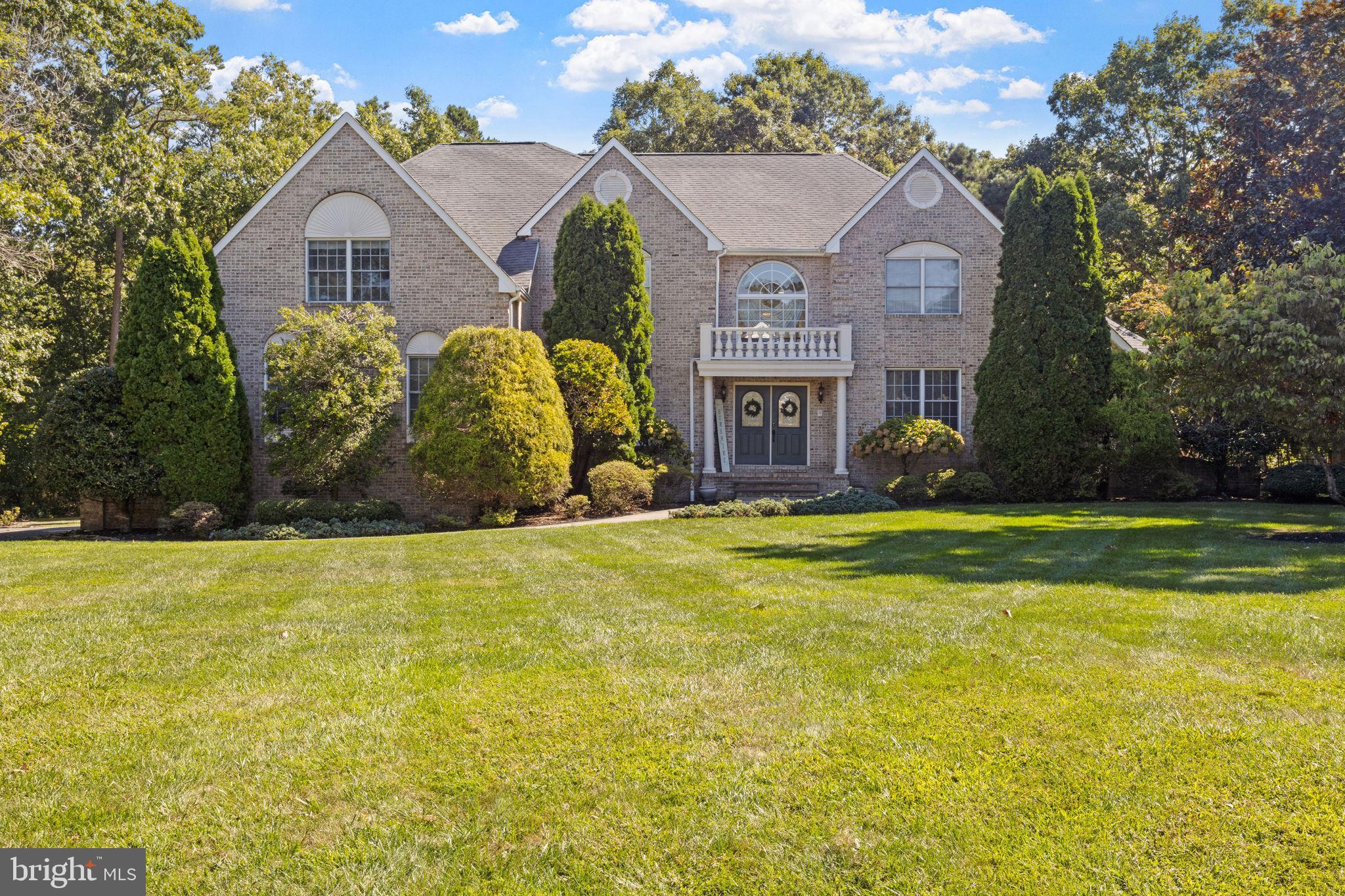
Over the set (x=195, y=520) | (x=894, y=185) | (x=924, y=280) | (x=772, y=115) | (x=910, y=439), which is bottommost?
(x=195, y=520)

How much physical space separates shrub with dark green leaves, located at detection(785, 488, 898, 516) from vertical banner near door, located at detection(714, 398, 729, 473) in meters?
4.79

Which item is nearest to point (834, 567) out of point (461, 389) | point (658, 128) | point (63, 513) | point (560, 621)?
point (560, 621)

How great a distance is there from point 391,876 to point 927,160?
2338 centimetres

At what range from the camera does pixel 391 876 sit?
323 cm

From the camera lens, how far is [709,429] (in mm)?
22766

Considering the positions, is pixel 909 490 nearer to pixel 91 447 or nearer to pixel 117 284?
pixel 91 447

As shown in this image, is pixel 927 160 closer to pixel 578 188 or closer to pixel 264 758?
pixel 578 188

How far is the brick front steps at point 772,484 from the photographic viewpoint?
22.1m

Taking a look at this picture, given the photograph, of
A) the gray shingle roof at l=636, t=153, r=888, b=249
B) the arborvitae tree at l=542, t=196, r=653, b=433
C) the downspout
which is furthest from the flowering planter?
the gray shingle roof at l=636, t=153, r=888, b=249

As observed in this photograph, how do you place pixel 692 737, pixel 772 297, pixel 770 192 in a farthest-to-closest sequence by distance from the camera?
pixel 770 192, pixel 772 297, pixel 692 737

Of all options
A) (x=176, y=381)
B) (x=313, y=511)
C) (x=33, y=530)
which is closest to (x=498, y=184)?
(x=176, y=381)

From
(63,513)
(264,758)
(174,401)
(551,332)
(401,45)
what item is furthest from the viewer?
(63,513)

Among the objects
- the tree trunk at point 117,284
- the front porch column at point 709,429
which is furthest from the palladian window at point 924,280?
the tree trunk at point 117,284

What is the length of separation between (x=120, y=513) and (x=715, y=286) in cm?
1423
